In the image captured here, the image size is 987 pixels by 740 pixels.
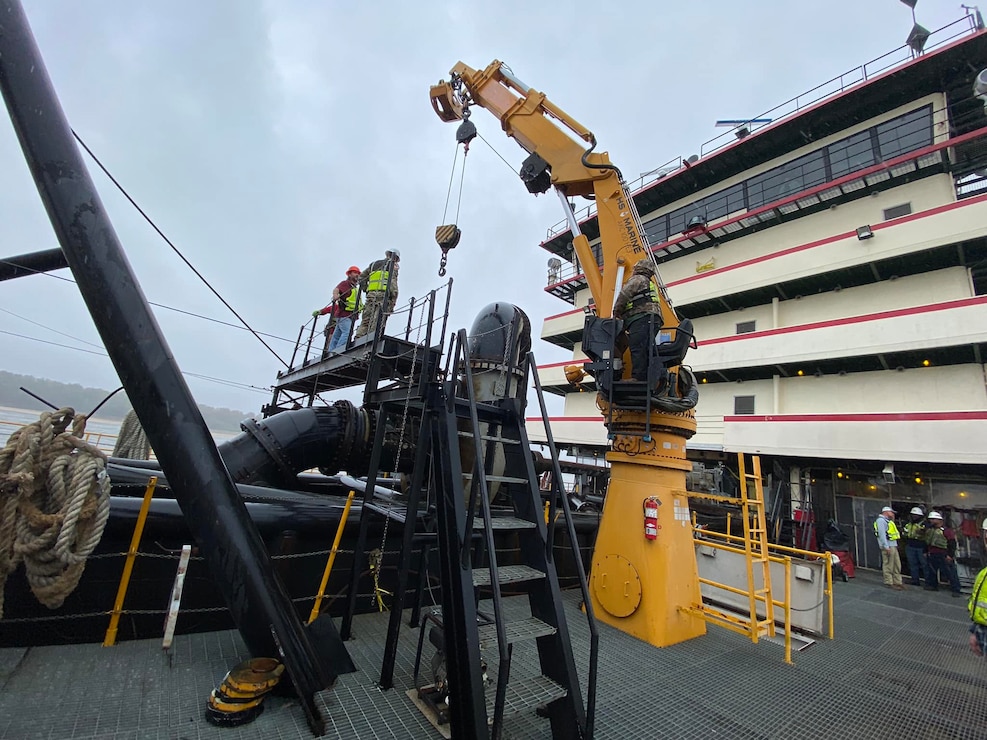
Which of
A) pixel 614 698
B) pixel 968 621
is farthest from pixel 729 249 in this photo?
pixel 614 698

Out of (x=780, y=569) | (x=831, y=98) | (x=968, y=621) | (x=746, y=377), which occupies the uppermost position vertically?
(x=831, y=98)

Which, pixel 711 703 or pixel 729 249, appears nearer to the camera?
pixel 711 703

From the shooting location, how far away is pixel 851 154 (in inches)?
610

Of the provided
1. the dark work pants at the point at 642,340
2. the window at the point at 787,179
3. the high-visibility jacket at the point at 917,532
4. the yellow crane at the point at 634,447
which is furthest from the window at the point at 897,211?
the dark work pants at the point at 642,340

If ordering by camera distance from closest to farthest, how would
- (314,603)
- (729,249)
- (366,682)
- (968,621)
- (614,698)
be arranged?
(366,682), (614,698), (314,603), (968,621), (729,249)

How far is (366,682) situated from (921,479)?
15578 mm

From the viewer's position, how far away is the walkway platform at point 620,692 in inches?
97.9

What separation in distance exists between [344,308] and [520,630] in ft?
27.7

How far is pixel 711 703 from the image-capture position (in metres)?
3.51

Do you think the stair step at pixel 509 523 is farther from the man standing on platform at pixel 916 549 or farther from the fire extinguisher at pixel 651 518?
the man standing on platform at pixel 916 549

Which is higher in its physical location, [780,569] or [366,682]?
[780,569]

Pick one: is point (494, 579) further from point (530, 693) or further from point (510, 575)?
point (530, 693)

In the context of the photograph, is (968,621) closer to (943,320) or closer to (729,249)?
(943,320)

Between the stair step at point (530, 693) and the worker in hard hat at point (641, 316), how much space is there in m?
3.70
